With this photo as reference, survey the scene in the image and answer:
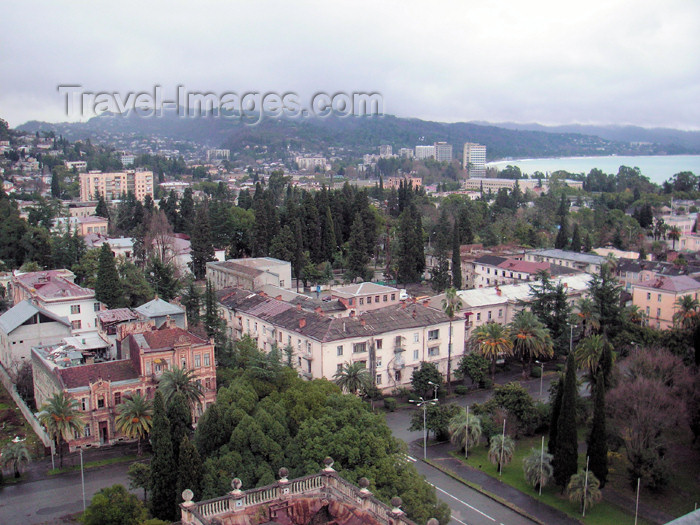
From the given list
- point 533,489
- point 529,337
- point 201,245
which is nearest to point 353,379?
point 533,489

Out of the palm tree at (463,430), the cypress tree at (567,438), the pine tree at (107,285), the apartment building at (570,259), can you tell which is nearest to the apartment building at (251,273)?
the pine tree at (107,285)

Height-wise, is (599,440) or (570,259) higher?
(570,259)

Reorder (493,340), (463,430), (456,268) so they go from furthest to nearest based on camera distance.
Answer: (456,268), (493,340), (463,430)

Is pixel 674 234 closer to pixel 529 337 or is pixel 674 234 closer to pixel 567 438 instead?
pixel 529 337

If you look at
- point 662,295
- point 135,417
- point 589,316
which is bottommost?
point 135,417

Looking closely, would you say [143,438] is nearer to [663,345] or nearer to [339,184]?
[663,345]

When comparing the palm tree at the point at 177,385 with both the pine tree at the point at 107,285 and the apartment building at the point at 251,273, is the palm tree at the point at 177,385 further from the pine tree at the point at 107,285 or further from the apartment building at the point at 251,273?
the apartment building at the point at 251,273

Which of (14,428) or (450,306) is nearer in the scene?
(14,428)

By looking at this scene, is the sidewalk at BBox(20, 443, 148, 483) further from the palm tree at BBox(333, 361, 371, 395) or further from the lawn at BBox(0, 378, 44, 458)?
the palm tree at BBox(333, 361, 371, 395)

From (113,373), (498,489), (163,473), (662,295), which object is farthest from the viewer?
(662,295)
